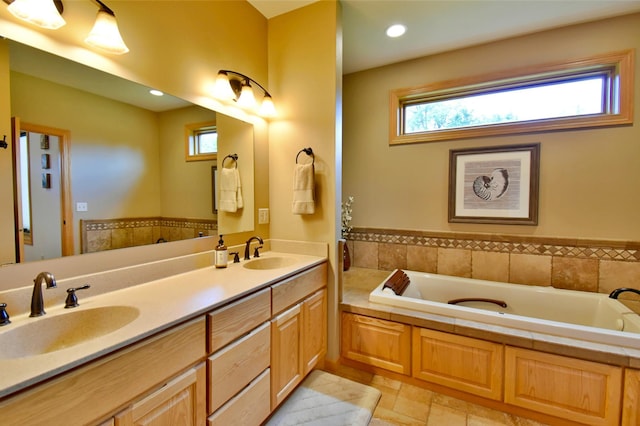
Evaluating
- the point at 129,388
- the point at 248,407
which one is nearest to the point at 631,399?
the point at 248,407

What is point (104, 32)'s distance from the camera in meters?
1.18

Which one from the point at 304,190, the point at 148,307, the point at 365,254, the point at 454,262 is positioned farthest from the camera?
the point at 365,254

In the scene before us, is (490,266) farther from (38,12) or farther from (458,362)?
(38,12)

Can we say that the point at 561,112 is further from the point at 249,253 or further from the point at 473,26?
the point at 249,253

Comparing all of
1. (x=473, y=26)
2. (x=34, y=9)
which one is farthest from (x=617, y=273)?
(x=34, y=9)

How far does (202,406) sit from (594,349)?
210cm

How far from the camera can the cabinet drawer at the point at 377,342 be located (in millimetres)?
2020

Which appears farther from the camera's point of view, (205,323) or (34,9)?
(205,323)

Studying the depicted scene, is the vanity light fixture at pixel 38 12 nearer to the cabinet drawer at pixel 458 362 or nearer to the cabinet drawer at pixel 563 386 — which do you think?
the cabinet drawer at pixel 458 362

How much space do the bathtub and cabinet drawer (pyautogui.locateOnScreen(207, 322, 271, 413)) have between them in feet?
3.46

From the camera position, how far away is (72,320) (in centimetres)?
105

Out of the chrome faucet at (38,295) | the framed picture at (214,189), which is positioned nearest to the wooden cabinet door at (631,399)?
the framed picture at (214,189)

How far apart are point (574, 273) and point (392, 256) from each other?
5.13 ft

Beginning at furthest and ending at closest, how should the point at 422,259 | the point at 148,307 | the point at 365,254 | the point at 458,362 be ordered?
the point at 365,254 → the point at 422,259 → the point at 458,362 → the point at 148,307
